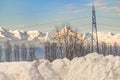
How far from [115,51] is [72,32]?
43238 millimetres

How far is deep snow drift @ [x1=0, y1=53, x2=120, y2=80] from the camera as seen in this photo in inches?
943

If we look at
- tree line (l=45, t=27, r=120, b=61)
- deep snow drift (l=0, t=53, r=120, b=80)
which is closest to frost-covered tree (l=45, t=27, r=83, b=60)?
tree line (l=45, t=27, r=120, b=61)

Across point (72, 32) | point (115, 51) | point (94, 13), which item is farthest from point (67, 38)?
point (115, 51)

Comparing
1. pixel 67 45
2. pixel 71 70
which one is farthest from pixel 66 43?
pixel 71 70

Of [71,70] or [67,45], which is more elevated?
[71,70]

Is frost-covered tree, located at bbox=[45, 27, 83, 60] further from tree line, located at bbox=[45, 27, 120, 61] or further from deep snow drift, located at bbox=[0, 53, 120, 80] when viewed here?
deep snow drift, located at bbox=[0, 53, 120, 80]

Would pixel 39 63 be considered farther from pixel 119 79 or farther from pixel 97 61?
pixel 119 79

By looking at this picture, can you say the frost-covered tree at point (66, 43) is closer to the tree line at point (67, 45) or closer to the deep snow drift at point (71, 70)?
the tree line at point (67, 45)

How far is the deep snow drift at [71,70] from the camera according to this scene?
943 inches

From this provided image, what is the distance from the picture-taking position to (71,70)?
25328 mm

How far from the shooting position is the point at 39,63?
2594cm

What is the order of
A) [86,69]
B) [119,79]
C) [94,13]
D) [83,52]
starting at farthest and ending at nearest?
[83,52] < [94,13] < [86,69] < [119,79]

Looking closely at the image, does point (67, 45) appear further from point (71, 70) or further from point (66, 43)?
point (71, 70)

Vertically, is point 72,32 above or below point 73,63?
below
